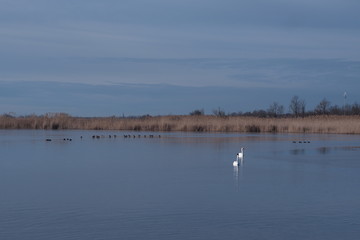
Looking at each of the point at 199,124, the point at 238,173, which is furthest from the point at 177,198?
the point at 199,124

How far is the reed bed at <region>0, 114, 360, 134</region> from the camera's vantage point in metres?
28.7

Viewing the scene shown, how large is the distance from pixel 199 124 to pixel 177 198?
A: 2242 centimetres

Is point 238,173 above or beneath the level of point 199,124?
beneath

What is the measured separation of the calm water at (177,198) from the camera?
5906 mm

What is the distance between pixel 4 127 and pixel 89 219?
2729 centimetres

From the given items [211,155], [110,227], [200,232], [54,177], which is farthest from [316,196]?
[211,155]

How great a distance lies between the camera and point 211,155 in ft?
47.1

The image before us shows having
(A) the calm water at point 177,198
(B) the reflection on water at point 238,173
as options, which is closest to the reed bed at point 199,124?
(A) the calm water at point 177,198

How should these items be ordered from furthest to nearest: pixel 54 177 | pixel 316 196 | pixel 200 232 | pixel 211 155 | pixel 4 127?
1. pixel 4 127
2. pixel 211 155
3. pixel 54 177
4. pixel 316 196
5. pixel 200 232

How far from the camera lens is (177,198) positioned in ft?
25.1

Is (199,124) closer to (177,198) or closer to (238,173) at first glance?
(238,173)

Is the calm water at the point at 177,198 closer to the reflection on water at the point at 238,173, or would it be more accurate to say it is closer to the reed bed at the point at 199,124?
the reflection on water at the point at 238,173

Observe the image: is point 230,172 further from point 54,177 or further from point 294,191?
point 54,177

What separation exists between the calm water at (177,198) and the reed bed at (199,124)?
15782 millimetres
